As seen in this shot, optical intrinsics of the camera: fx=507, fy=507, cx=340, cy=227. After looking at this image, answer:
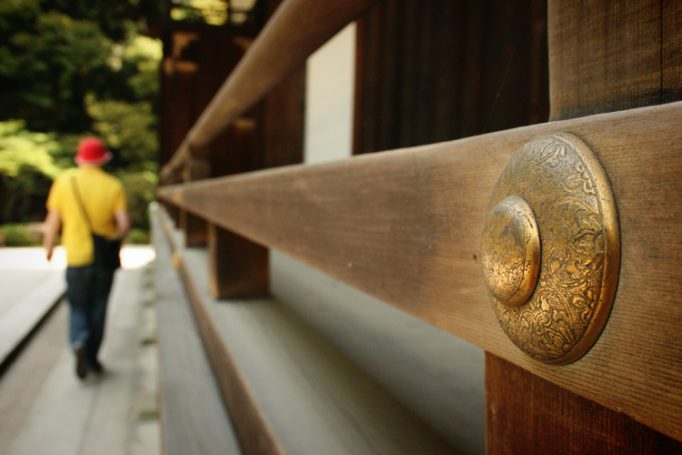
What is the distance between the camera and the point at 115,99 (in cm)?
1911

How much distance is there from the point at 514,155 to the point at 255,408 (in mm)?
694

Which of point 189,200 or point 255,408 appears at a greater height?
point 189,200

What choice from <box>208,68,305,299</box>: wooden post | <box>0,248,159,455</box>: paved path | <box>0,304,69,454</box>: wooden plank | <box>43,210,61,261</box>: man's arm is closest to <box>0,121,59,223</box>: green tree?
<box>0,304,69,454</box>: wooden plank

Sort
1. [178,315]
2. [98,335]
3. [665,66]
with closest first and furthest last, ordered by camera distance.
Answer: [665,66], [178,315], [98,335]

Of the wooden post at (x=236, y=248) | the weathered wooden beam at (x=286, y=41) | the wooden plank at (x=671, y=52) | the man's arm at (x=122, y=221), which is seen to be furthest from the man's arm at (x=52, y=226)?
the wooden plank at (x=671, y=52)

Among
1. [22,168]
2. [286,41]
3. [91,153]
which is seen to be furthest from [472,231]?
[22,168]

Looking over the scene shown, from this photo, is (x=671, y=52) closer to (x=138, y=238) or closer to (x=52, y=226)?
(x=52, y=226)

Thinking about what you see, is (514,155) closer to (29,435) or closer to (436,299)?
(436,299)

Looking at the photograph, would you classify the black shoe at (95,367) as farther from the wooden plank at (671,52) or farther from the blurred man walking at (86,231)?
the wooden plank at (671,52)

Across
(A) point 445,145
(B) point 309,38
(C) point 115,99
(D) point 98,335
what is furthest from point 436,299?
(C) point 115,99

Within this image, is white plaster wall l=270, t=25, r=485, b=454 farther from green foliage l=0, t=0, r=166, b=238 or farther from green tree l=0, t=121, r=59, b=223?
green foliage l=0, t=0, r=166, b=238

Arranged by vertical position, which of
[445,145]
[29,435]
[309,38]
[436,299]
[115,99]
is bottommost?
[29,435]

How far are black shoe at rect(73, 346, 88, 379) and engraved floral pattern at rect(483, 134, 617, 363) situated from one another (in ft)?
11.2

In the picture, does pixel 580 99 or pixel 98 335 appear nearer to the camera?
pixel 580 99
